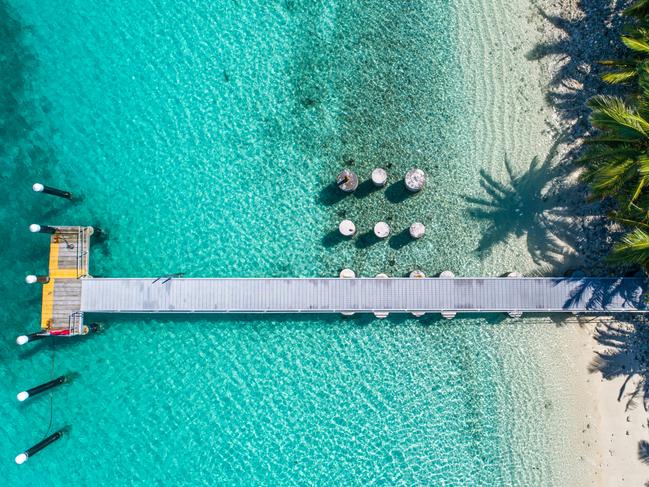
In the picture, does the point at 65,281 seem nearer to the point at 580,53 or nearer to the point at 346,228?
the point at 346,228

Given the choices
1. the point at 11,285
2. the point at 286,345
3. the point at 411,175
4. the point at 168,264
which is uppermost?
the point at 411,175

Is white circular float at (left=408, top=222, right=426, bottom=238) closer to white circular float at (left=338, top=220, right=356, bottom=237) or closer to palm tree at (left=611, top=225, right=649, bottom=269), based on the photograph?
white circular float at (left=338, top=220, right=356, bottom=237)

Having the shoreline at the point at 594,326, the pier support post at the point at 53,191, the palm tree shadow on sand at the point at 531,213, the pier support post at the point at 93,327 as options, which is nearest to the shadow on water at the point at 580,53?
the shoreline at the point at 594,326

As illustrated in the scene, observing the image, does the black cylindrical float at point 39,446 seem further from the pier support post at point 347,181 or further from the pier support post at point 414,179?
the pier support post at point 414,179

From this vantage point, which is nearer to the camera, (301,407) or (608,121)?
(608,121)

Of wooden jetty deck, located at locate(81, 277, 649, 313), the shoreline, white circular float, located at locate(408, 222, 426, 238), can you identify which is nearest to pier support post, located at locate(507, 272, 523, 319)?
wooden jetty deck, located at locate(81, 277, 649, 313)

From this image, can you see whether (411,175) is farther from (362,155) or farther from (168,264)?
(168,264)

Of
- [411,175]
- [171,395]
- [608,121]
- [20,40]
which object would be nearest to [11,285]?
[171,395]
